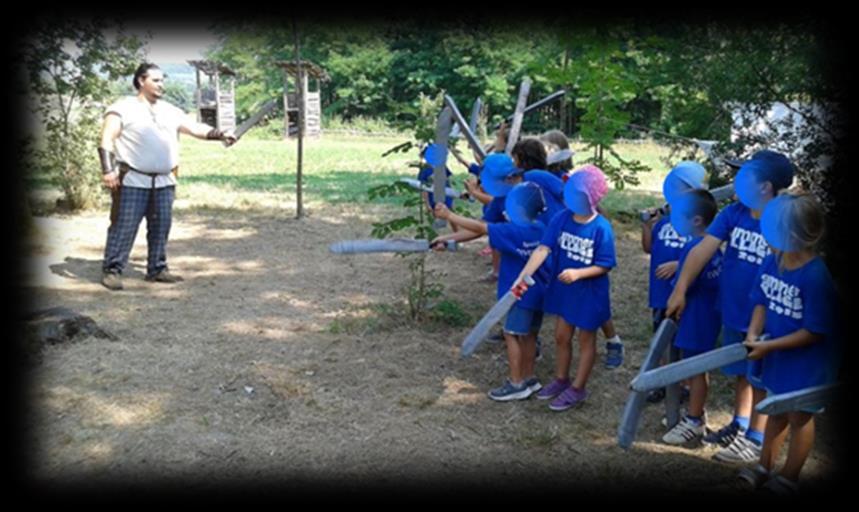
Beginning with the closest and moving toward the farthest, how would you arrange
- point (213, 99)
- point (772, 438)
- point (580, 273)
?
point (772, 438) → point (580, 273) → point (213, 99)

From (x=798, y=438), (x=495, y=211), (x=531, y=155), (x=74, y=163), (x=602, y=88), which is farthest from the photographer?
(x=74, y=163)

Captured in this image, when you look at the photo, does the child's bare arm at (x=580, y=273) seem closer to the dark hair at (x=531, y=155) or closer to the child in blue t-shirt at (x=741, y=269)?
the child in blue t-shirt at (x=741, y=269)

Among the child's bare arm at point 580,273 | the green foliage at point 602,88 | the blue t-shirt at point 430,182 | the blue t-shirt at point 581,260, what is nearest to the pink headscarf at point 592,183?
the blue t-shirt at point 581,260

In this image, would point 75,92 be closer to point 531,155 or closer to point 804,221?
point 531,155

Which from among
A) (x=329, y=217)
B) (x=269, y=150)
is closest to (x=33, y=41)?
(x=329, y=217)

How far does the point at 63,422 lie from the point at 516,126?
4.10 meters

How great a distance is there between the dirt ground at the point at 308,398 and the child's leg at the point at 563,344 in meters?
0.22

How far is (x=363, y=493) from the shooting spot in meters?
3.07

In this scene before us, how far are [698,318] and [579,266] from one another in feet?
2.09

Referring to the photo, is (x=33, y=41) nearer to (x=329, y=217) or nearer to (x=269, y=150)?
(x=329, y=217)

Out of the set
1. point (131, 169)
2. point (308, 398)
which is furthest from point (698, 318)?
point (131, 169)

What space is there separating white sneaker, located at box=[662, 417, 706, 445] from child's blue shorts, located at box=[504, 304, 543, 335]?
92cm

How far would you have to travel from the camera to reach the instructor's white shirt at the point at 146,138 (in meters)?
5.91

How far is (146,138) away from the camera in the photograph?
5.95m
